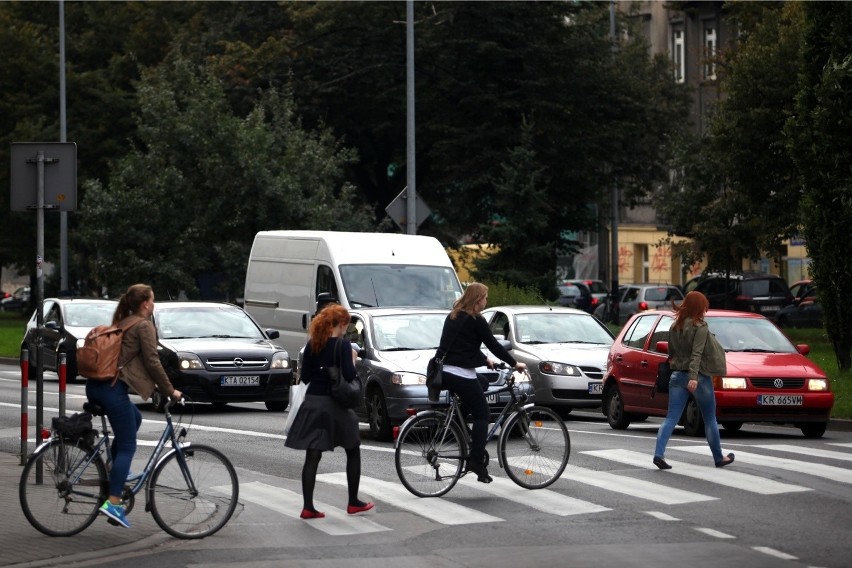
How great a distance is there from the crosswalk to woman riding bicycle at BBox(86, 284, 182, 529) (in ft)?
4.61

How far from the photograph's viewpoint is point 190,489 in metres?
11.2

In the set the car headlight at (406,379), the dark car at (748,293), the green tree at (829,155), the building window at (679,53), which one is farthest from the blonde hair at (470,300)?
the building window at (679,53)

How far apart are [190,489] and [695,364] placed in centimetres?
543

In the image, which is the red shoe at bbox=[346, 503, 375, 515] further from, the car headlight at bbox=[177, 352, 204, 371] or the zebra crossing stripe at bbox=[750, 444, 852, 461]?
the car headlight at bbox=[177, 352, 204, 371]

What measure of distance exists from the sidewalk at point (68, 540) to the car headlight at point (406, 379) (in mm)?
5858

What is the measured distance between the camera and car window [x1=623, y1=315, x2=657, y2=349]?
65.8ft

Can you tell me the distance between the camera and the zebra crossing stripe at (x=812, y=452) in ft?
53.0

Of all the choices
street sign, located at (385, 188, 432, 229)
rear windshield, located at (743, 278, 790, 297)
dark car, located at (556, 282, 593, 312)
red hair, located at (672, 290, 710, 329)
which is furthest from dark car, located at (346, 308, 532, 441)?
dark car, located at (556, 282, 593, 312)

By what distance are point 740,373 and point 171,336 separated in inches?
321

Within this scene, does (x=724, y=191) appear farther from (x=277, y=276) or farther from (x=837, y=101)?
(x=277, y=276)

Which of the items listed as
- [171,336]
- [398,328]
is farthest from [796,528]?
[171,336]

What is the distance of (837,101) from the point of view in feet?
94.0

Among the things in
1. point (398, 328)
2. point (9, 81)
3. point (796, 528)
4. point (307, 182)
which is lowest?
point (796, 528)

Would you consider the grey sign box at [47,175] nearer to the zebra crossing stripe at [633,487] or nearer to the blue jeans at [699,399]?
the zebra crossing stripe at [633,487]
